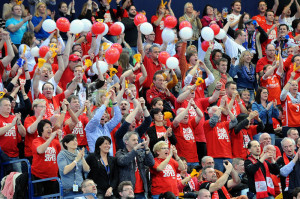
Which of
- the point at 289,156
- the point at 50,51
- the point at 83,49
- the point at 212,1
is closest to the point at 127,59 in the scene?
the point at 83,49

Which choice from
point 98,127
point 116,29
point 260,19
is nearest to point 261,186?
point 98,127

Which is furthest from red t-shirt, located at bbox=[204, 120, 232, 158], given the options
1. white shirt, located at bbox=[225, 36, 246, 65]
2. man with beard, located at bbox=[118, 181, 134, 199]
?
white shirt, located at bbox=[225, 36, 246, 65]

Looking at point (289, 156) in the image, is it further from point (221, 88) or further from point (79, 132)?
point (79, 132)

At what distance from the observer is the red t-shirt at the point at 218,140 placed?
421 inches

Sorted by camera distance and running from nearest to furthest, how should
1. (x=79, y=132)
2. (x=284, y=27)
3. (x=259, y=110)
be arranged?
(x=79, y=132) → (x=259, y=110) → (x=284, y=27)

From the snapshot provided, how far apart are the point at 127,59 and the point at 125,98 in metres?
1.04

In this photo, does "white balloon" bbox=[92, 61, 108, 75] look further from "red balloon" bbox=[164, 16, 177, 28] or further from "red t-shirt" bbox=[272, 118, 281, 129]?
"red t-shirt" bbox=[272, 118, 281, 129]

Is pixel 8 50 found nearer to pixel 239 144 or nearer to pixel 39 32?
pixel 39 32

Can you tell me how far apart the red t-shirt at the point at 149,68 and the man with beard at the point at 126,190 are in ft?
13.4

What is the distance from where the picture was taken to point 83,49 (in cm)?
1282

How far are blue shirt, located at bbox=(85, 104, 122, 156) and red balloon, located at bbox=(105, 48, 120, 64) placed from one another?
175 cm

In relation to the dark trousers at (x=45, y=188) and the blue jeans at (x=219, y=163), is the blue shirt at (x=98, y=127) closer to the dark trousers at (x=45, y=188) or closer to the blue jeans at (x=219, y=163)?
the dark trousers at (x=45, y=188)

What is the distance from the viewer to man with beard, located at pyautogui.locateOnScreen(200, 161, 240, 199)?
9.32m

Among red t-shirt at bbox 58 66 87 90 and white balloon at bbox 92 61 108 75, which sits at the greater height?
white balloon at bbox 92 61 108 75
